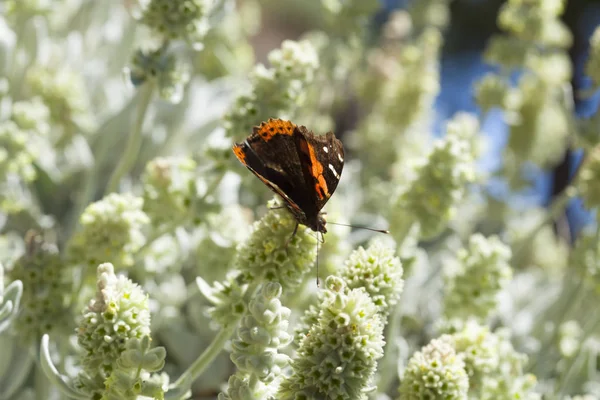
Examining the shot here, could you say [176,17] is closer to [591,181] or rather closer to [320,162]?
[320,162]

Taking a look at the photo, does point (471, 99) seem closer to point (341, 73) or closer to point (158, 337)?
point (341, 73)

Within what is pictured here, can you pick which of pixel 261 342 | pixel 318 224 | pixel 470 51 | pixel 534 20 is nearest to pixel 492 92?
pixel 534 20

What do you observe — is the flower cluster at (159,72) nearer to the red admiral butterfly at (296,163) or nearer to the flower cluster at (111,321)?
the red admiral butterfly at (296,163)

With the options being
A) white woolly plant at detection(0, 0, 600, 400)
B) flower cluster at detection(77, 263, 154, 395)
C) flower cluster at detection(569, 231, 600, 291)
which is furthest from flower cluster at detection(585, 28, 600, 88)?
flower cluster at detection(77, 263, 154, 395)

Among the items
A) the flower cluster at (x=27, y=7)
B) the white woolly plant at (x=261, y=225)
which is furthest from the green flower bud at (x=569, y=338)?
the flower cluster at (x=27, y=7)

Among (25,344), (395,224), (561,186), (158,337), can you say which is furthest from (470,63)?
(25,344)
